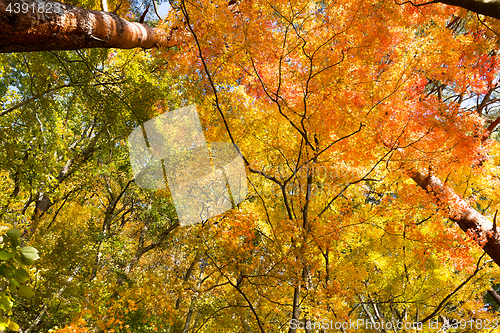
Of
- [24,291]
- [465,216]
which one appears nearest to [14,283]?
[24,291]

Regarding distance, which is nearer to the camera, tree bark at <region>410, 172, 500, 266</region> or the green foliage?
the green foliage

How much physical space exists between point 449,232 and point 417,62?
4121mm

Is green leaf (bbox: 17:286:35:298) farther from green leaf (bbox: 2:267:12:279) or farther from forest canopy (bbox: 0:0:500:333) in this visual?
forest canopy (bbox: 0:0:500:333)

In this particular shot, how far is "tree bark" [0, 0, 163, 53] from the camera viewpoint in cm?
177

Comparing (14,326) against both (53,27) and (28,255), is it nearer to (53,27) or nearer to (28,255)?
(28,255)

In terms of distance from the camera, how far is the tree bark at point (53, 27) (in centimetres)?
177

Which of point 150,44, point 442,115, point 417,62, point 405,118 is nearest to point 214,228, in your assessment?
point 150,44

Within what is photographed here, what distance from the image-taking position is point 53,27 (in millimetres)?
2014

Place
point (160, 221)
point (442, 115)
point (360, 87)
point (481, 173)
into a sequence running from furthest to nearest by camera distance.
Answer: point (160, 221), point (481, 173), point (442, 115), point (360, 87)

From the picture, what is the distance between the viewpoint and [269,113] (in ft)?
18.1

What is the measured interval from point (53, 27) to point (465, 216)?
24.6 feet

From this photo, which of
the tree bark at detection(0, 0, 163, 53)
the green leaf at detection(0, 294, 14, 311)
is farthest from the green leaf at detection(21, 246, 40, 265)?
the tree bark at detection(0, 0, 163, 53)

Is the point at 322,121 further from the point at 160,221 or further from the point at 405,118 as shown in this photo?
the point at 160,221

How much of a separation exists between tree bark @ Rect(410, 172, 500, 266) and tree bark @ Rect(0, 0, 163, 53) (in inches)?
262
